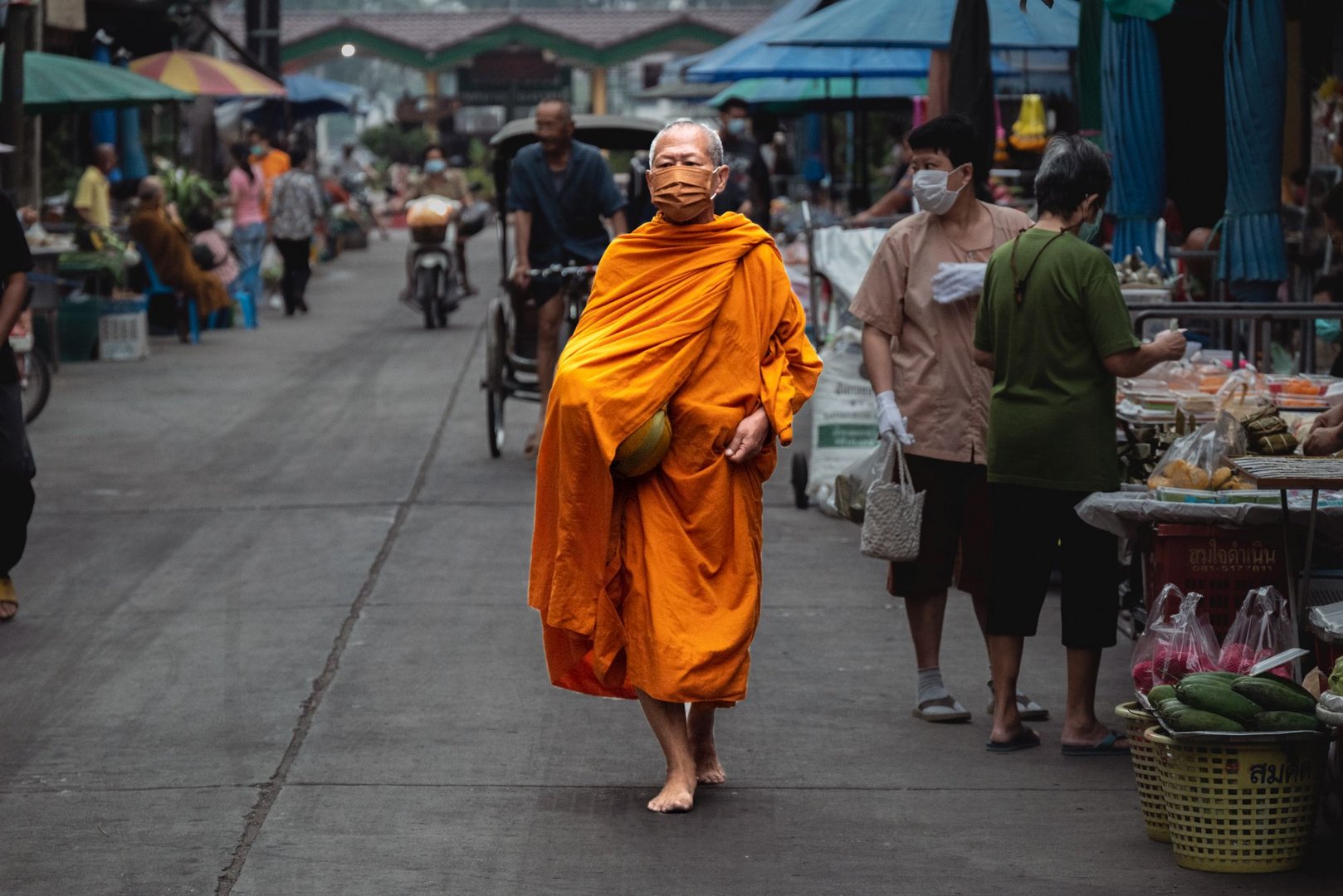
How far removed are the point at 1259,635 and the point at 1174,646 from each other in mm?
216

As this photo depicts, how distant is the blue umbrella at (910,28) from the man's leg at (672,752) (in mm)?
5919

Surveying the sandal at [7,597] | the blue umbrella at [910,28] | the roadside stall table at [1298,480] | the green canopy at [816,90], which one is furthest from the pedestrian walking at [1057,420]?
the green canopy at [816,90]

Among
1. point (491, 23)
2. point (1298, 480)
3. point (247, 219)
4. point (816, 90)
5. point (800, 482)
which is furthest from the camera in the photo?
point (491, 23)

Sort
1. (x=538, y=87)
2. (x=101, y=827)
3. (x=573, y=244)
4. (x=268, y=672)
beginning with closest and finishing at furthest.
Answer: (x=101, y=827) < (x=268, y=672) < (x=573, y=244) < (x=538, y=87)

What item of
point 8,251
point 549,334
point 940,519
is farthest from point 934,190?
point 549,334

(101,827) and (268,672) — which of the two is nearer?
(101,827)

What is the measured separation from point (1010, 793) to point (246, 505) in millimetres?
5610

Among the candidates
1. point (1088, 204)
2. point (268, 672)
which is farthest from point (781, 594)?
point (1088, 204)

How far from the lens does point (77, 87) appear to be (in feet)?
50.8

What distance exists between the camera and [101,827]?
5000 millimetres

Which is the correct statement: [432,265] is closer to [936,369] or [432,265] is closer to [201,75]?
[201,75]

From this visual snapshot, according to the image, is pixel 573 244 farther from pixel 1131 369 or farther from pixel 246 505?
pixel 1131 369

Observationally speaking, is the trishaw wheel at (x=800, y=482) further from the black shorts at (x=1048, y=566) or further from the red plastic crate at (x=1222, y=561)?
the red plastic crate at (x=1222, y=561)

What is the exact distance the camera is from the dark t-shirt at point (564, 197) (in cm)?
1073
